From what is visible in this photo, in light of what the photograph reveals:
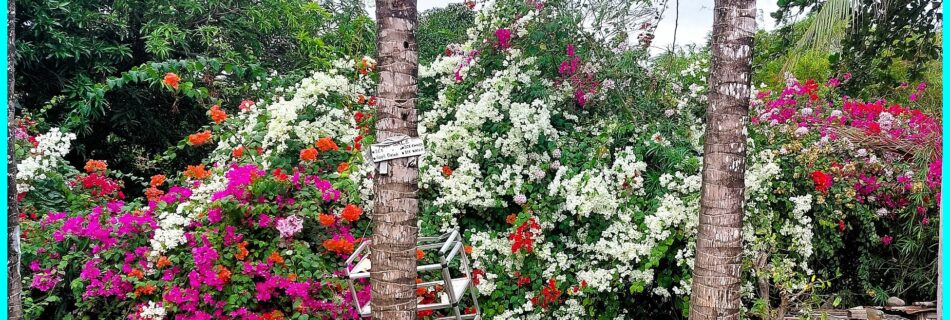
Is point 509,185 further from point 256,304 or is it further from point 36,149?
point 36,149

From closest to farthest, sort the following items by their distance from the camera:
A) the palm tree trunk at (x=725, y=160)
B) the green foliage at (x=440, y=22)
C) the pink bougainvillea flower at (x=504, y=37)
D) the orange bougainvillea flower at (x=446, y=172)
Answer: the palm tree trunk at (x=725, y=160) → the orange bougainvillea flower at (x=446, y=172) → the pink bougainvillea flower at (x=504, y=37) → the green foliage at (x=440, y=22)

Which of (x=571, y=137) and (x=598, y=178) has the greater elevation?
(x=571, y=137)

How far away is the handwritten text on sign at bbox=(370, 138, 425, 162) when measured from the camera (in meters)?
2.80

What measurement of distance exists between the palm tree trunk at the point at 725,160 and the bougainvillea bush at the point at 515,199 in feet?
3.28

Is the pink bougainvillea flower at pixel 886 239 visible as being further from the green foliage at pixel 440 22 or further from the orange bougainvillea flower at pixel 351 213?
the green foliage at pixel 440 22

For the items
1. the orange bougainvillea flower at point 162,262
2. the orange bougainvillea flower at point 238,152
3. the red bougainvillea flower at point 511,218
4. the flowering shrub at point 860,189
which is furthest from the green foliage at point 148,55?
the flowering shrub at point 860,189

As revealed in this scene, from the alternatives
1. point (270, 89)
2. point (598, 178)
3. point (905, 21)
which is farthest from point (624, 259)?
point (905, 21)

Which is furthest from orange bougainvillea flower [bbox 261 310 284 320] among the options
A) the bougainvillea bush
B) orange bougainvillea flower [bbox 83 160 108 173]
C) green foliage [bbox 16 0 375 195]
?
green foliage [bbox 16 0 375 195]

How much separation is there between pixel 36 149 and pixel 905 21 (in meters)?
6.25

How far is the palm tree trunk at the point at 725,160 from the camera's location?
306 centimetres

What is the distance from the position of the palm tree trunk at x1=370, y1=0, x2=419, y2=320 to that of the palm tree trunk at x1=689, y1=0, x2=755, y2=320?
1191 millimetres

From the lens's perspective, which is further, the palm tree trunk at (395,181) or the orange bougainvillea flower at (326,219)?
the orange bougainvillea flower at (326,219)

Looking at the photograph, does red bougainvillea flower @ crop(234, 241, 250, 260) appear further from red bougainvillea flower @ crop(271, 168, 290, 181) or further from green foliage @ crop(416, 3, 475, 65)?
green foliage @ crop(416, 3, 475, 65)

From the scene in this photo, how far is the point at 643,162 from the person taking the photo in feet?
15.1
